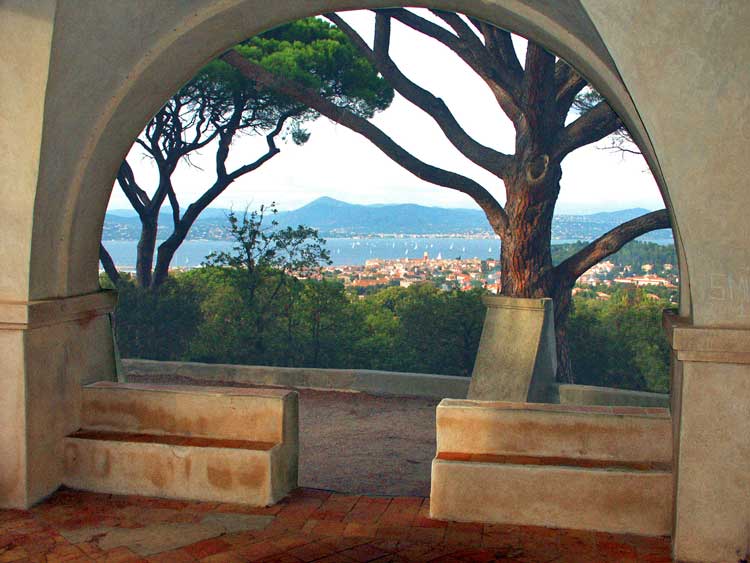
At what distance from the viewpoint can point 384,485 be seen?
696 centimetres

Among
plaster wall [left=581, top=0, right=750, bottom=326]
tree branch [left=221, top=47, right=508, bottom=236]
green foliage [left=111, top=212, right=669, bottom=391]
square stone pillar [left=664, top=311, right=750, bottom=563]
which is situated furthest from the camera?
green foliage [left=111, top=212, right=669, bottom=391]

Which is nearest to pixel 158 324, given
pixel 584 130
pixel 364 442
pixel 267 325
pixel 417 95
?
pixel 267 325

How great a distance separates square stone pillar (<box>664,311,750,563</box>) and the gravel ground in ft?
9.28

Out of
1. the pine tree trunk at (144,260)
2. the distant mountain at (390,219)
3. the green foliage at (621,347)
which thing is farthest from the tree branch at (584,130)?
the distant mountain at (390,219)

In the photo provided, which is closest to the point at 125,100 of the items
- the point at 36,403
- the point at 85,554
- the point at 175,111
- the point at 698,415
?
the point at 36,403

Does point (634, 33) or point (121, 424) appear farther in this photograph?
point (121, 424)

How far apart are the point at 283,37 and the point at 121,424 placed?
1178cm

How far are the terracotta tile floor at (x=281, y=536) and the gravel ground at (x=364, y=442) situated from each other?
63.2 inches

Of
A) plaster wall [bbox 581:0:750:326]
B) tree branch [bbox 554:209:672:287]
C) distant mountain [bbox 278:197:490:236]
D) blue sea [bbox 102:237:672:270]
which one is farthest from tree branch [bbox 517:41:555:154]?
distant mountain [bbox 278:197:490:236]

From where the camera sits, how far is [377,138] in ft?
38.8

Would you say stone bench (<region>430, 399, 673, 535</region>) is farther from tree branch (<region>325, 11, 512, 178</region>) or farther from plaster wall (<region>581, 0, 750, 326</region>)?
tree branch (<region>325, 11, 512, 178</region>)

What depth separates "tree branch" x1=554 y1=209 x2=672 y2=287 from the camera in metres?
10.7

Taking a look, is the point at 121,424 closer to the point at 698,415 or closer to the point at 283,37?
the point at 698,415

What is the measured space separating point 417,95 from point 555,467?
882 centimetres
